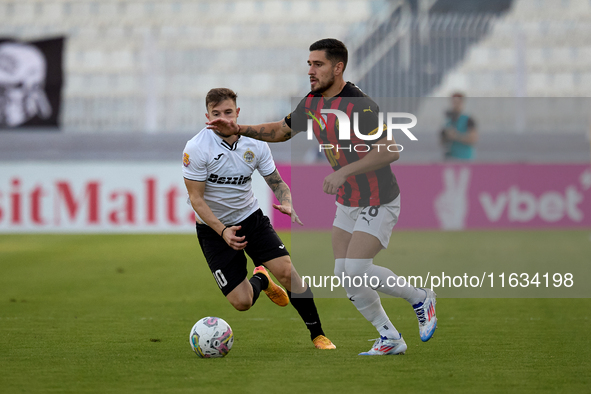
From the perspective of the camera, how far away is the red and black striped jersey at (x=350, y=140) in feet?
16.1

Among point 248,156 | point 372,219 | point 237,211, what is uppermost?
point 248,156

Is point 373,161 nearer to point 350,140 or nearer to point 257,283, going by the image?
point 350,140

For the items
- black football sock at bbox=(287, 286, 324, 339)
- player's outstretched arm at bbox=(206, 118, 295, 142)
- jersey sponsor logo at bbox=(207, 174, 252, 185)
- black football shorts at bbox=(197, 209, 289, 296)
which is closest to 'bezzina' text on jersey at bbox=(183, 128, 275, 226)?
jersey sponsor logo at bbox=(207, 174, 252, 185)

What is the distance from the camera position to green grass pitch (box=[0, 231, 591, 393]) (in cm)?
431

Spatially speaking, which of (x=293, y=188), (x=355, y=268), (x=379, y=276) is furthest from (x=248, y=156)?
(x=293, y=188)

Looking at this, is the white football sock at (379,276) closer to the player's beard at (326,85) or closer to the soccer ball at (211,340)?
the soccer ball at (211,340)

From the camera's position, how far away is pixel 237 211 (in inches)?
225

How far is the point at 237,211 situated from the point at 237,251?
11.3 inches

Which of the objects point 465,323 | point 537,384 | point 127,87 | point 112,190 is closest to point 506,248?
point 465,323

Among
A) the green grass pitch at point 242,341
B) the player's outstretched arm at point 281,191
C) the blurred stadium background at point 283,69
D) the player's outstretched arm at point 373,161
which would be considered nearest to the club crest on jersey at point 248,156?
the player's outstretched arm at point 281,191

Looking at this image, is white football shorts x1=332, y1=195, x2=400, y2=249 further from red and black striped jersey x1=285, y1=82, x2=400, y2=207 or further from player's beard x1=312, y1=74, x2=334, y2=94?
player's beard x1=312, y1=74, x2=334, y2=94

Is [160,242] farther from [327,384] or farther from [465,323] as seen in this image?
[327,384]

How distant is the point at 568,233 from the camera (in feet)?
43.9

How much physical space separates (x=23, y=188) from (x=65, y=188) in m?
0.71
